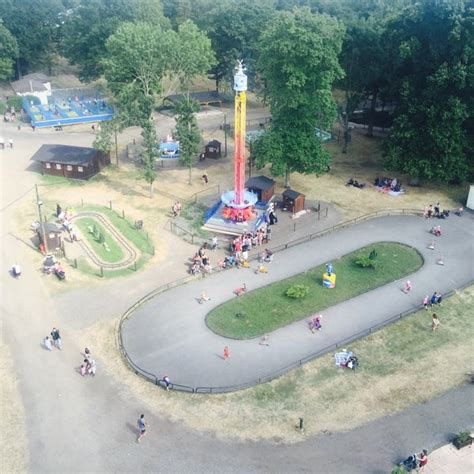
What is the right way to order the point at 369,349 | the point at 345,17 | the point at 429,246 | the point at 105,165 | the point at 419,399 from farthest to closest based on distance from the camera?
1. the point at 345,17
2. the point at 105,165
3. the point at 429,246
4. the point at 369,349
5. the point at 419,399

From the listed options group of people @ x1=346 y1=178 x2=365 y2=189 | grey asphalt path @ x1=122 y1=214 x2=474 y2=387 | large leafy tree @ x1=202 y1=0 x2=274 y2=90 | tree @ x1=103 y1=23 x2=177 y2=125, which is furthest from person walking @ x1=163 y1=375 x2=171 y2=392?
large leafy tree @ x1=202 y1=0 x2=274 y2=90

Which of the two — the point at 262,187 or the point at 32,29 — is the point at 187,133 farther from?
the point at 32,29

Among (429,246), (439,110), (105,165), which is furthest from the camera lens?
(105,165)

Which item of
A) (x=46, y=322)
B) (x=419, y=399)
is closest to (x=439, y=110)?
(x=419, y=399)

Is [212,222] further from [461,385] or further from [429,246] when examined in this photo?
[461,385]

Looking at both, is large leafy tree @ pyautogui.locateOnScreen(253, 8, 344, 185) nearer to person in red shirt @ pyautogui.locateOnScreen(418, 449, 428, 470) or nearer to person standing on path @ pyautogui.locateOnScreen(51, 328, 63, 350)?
person standing on path @ pyautogui.locateOnScreen(51, 328, 63, 350)

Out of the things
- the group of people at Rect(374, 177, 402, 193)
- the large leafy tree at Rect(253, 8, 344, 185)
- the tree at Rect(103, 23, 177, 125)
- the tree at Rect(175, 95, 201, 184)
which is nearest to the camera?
the large leafy tree at Rect(253, 8, 344, 185)

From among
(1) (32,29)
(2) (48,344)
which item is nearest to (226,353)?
(2) (48,344)
